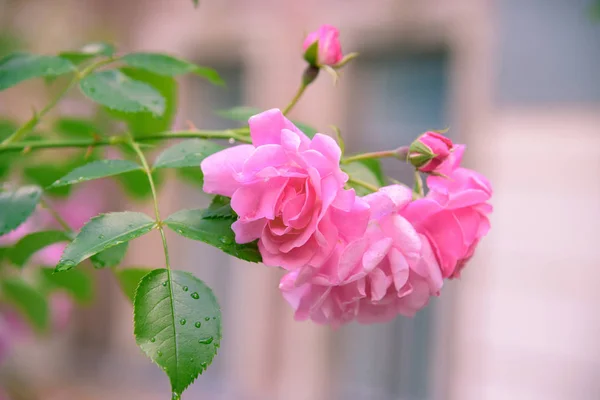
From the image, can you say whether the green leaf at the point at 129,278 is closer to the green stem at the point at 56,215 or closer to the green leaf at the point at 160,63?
the green stem at the point at 56,215

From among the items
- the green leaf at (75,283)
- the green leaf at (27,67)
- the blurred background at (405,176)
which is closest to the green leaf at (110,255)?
the green leaf at (27,67)

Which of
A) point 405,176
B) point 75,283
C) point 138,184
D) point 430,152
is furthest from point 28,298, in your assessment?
point 405,176

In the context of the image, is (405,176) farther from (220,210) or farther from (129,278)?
(220,210)

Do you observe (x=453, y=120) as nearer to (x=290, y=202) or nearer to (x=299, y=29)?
(x=299, y=29)

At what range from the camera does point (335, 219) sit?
0.33 meters

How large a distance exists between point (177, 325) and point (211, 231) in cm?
6

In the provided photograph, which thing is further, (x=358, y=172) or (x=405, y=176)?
(x=405, y=176)

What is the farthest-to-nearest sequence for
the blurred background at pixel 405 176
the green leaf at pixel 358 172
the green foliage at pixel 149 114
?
1. the blurred background at pixel 405 176
2. the green foliage at pixel 149 114
3. the green leaf at pixel 358 172

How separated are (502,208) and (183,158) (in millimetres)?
1837

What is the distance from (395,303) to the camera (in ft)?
1.30

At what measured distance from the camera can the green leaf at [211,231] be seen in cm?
33

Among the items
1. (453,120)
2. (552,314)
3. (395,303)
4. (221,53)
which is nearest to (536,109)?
(453,120)

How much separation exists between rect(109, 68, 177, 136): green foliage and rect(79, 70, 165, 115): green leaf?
6 centimetres

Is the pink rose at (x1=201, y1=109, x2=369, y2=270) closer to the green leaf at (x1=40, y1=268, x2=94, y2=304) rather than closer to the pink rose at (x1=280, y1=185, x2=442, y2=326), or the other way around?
the pink rose at (x1=280, y1=185, x2=442, y2=326)
